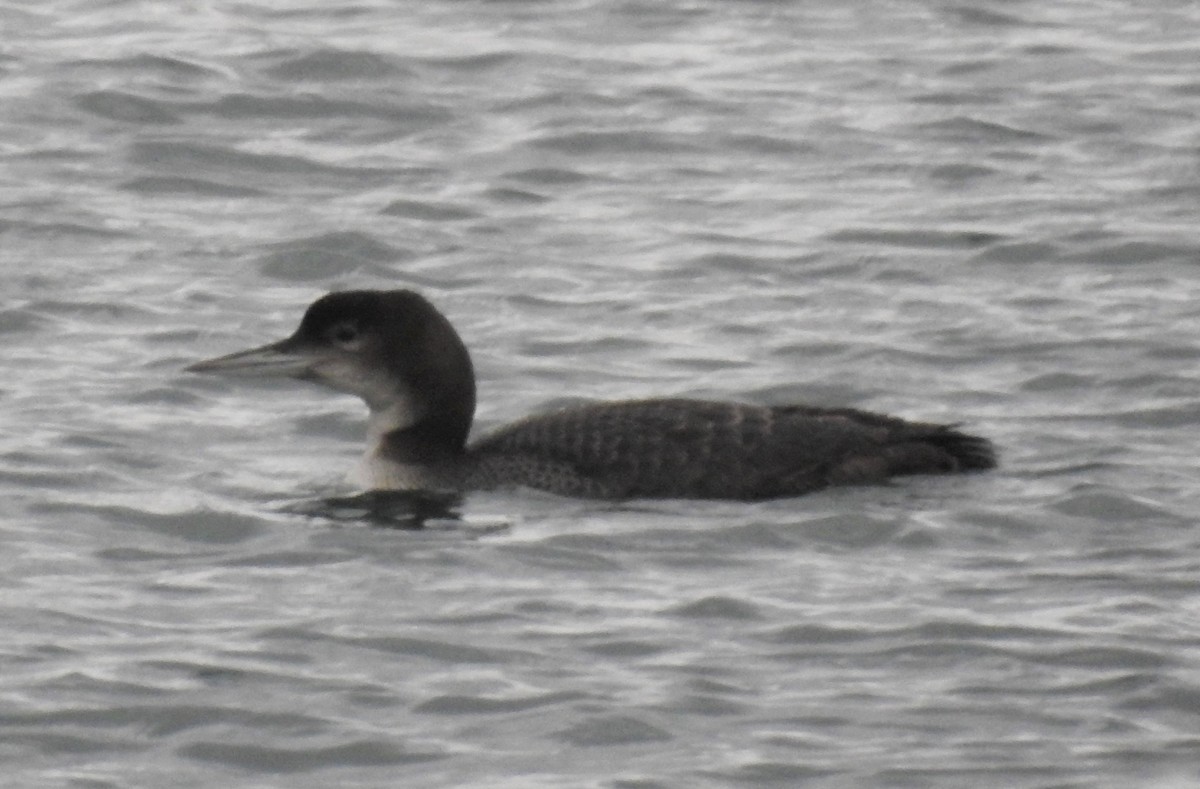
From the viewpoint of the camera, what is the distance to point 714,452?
381 inches

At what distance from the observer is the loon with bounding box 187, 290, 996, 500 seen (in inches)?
381

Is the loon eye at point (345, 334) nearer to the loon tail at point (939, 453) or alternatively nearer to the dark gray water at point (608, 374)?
the dark gray water at point (608, 374)

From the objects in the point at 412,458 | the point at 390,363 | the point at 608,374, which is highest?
the point at 390,363

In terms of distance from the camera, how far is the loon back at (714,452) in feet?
31.7

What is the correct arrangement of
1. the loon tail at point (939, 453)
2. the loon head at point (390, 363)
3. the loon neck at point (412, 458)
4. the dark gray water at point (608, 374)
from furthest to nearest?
the loon head at point (390, 363), the loon neck at point (412, 458), the loon tail at point (939, 453), the dark gray water at point (608, 374)

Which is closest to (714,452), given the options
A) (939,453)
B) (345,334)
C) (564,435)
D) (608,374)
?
(564,435)

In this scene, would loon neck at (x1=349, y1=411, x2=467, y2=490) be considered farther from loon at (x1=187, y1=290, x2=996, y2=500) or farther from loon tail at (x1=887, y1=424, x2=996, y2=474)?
loon tail at (x1=887, y1=424, x2=996, y2=474)

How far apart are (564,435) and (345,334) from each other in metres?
0.73

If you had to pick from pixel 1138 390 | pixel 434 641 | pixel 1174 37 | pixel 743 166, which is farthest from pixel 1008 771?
pixel 1174 37

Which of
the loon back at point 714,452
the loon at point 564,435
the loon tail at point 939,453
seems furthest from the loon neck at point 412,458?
the loon tail at point 939,453

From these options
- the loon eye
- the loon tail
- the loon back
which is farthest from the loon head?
the loon tail

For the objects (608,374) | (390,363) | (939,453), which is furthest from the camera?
(608,374)

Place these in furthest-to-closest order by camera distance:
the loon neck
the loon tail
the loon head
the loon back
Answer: the loon head, the loon neck, the loon tail, the loon back

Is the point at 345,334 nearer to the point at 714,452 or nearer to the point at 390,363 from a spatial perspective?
the point at 390,363
